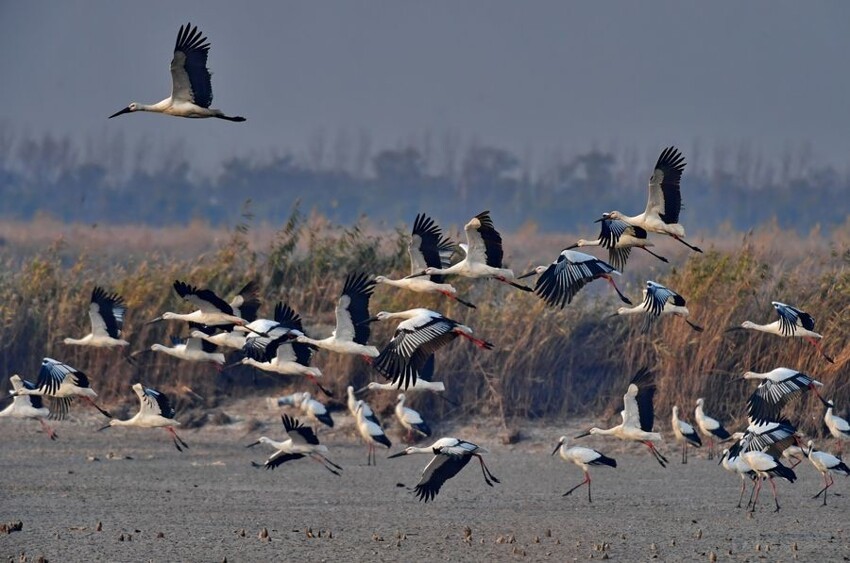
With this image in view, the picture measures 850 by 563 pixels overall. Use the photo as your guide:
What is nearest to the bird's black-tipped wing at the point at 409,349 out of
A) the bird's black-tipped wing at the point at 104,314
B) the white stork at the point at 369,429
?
the white stork at the point at 369,429

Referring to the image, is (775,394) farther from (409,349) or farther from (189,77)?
(189,77)

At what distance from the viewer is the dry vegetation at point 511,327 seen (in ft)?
66.0

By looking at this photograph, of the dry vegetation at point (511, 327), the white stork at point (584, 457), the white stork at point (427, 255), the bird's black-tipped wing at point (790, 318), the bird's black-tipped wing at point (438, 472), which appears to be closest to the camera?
the bird's black-tipped wing at point (438, 472)

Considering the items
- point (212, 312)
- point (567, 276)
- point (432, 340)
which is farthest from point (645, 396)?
point (212, 312)

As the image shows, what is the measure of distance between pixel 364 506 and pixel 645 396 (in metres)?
3.06

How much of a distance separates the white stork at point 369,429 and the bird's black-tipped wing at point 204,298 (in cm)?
308

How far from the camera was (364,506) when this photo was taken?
16.1 meters

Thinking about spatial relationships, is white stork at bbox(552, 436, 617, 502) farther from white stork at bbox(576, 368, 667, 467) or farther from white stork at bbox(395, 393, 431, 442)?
white stork at bbox(395, 393, 431, 442)

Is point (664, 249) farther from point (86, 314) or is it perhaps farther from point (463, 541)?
point (463, 541)

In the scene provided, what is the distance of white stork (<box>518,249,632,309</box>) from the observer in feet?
45.7

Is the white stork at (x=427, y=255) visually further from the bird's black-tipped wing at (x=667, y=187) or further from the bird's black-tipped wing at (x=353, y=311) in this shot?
the bird's black-tipped wing at (x=667, y=187)

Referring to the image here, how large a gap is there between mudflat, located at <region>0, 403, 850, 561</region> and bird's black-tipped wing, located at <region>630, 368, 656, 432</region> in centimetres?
75

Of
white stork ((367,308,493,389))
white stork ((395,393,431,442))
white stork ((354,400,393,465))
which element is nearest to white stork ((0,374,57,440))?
white stork ((354,400,393,465))

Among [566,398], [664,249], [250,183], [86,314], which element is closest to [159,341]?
[86,314]
